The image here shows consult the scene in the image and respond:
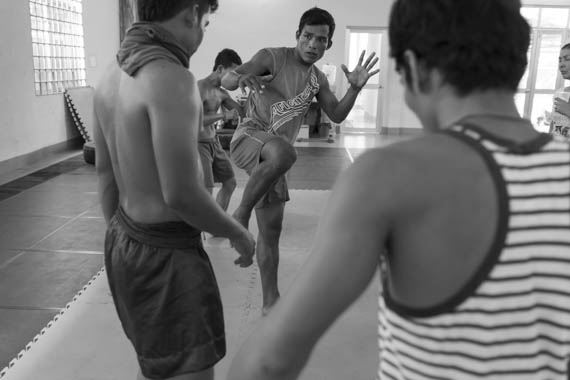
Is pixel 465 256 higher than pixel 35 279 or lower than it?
higher

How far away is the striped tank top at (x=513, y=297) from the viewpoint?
720 millimetres

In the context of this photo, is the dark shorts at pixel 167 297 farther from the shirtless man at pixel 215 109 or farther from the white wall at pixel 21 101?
the white wall at pixel 21 101

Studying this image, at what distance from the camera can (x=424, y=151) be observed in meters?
0.72

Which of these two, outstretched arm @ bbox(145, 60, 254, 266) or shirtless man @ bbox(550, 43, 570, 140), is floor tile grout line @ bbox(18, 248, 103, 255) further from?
shirtless man @ bbox(550, 43, 570, 140)

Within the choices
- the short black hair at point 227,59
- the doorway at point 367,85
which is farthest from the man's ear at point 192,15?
the doorway at point 367,85

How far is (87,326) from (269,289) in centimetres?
105

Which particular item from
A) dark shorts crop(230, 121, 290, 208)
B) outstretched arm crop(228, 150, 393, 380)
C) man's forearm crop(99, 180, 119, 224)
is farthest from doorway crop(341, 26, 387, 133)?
outstretched arm crop(228, 150, 393, 380)

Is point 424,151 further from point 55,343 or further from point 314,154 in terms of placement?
point 314,154

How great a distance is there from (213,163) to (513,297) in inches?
163

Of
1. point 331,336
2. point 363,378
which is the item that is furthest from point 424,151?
point 331,336

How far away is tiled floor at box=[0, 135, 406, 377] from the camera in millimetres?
3287

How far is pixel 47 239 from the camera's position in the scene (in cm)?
459

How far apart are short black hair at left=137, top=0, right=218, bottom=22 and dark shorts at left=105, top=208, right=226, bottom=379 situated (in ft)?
2.05

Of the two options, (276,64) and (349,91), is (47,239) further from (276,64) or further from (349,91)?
(349,91)
